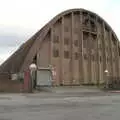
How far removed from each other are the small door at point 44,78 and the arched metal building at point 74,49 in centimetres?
267

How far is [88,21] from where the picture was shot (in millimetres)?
61375

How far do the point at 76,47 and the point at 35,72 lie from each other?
11.6 m

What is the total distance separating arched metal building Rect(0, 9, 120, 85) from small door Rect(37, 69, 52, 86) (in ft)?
8.76

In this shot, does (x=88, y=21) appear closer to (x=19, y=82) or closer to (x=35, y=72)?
(x=35, y=72)

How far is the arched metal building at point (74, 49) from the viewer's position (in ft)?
176

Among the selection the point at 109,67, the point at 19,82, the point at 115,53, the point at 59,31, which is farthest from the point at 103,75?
the point at 19,82

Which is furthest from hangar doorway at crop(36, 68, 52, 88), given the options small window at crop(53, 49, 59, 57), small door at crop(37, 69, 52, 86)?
small window at crop(53, 49, 59, 57)

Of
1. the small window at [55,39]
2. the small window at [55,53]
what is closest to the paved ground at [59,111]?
the small window at [55,53]

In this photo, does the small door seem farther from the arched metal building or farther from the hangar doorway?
the arched metal building

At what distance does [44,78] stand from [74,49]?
11003 millimetres

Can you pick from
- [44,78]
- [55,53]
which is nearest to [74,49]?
[55,53]

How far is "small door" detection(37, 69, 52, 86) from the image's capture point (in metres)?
48.5

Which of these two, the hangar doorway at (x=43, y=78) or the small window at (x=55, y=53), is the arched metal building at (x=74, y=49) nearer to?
the small window at (x=55, y=53)

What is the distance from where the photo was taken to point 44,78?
160 feet
